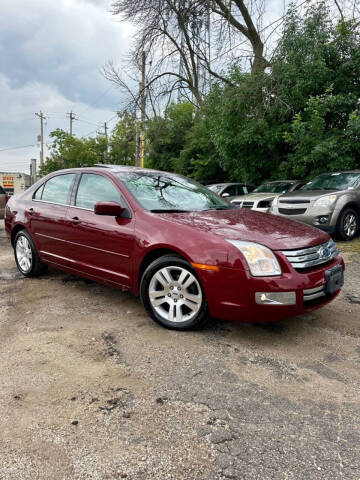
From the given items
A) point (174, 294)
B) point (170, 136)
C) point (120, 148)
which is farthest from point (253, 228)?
point (120, 148)

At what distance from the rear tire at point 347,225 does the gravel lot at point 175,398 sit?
4.14m

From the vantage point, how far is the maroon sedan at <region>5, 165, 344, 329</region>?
2.96 meters

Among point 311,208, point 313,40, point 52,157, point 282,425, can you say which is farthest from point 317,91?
point 52,157

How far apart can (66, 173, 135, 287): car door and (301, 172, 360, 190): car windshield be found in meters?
6.05

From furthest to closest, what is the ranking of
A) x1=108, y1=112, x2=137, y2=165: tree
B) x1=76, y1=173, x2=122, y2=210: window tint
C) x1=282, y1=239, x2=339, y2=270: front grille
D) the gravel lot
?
x1=108, y1=112, x2=137, y2=165: tree → x1=76, y1=173, x2=122, y2=210: window tint → x1=282, y1=239, x2=339, y2=270: front grille → the gravel lot

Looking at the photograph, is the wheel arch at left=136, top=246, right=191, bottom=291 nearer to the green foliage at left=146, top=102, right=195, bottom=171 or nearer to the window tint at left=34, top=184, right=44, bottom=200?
the window tint at left=34, top=184, right=44, bottom=200

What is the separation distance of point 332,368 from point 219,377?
84 centimetres

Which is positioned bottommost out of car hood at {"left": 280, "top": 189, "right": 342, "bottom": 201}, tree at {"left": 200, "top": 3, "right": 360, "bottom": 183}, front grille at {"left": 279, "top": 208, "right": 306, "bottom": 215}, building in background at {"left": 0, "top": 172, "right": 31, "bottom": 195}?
front grille at {"left": 279, "top": 208, "right": 306, "bottom": 215}

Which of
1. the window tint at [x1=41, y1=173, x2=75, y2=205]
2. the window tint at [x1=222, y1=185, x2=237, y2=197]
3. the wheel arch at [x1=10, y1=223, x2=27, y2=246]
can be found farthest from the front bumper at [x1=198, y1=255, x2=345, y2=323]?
the window tint at [x1=222, y1=185, x2=237, y2=197]

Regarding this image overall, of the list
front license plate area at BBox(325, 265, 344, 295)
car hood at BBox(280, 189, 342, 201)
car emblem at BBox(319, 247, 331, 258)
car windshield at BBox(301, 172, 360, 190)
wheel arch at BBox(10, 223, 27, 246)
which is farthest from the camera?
car windshield at BBox(301, 172, 360, 190)

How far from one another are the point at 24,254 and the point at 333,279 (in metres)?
4.00

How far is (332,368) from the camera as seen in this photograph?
271 cm

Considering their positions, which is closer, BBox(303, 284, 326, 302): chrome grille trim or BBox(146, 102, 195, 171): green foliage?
BBox(303, 284, 326, 302): chrome grille trim

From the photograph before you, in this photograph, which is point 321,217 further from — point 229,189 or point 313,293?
point 229,189
